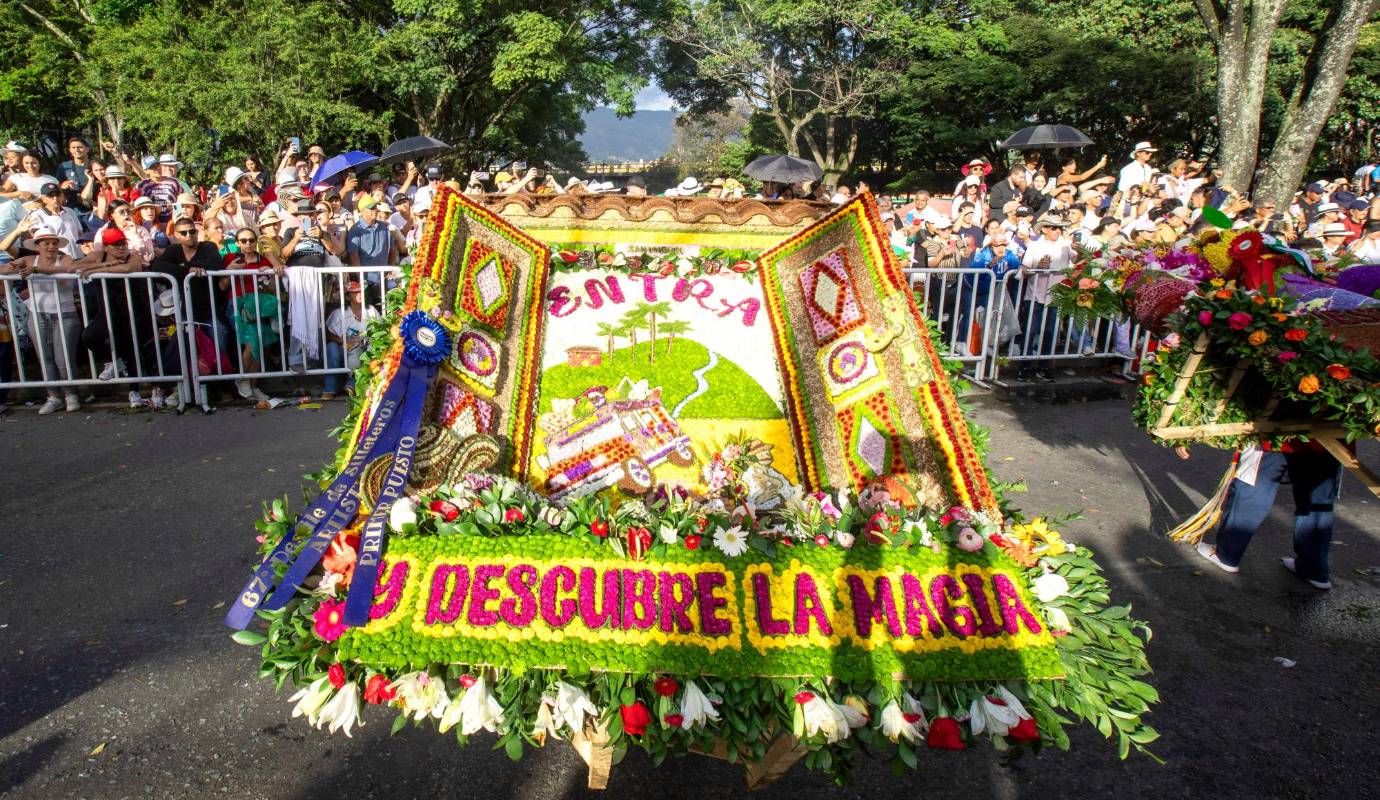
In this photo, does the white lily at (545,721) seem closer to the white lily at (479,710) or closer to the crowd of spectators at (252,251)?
the white lily at (479,710)

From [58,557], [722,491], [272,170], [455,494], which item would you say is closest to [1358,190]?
[722,491]

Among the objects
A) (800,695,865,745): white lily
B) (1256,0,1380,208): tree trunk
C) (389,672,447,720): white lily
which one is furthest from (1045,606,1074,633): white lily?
(1256,0,1380,208): tree trunk

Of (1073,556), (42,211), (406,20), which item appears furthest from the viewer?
(406,20)

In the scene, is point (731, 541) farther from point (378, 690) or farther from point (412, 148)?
point (412, 148)

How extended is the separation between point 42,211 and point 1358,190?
765 inches

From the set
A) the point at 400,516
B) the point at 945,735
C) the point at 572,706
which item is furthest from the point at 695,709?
the point at 400,516

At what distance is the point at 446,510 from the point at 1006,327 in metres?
7.88

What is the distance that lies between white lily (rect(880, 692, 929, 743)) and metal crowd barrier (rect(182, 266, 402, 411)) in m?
6.88

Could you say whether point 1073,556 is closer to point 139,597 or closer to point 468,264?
point 468,264

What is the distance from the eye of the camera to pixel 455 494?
2479mm

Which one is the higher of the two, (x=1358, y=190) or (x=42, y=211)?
(x=1358, y=190)

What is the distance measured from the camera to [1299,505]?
4609 millimetres

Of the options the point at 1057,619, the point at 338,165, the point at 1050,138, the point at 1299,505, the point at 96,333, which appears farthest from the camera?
the point at 1050,138

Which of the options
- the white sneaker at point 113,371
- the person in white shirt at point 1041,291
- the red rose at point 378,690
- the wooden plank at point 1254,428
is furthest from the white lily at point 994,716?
the white sneaker at point 113,371
